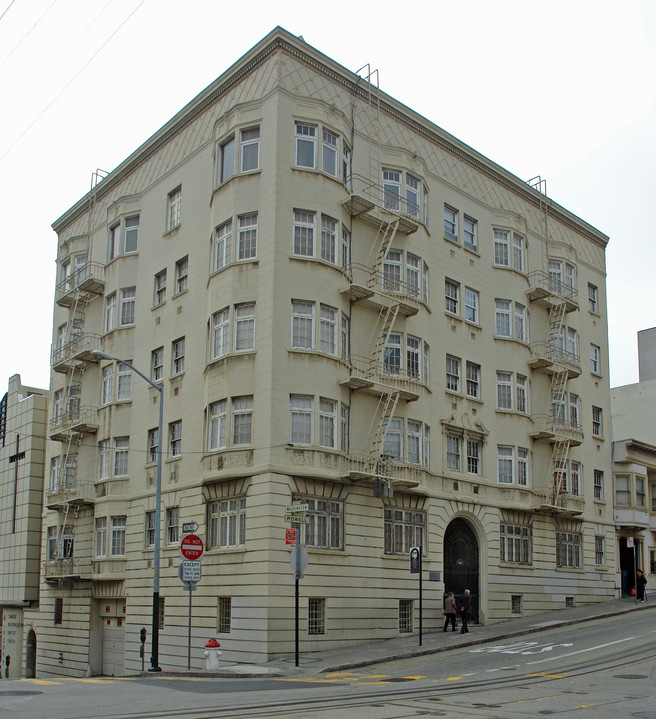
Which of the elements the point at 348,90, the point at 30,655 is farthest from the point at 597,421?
the point at 30,655

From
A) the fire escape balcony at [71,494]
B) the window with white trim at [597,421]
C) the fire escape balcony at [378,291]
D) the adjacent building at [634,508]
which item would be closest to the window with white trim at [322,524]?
the fire escape balcony at [378,291]

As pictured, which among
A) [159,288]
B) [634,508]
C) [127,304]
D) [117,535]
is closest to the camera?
[117,535]

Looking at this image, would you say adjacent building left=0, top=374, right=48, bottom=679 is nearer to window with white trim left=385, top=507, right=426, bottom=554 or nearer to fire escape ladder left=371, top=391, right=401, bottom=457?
window with white trim left=385, top=507, right=426, bottom=554

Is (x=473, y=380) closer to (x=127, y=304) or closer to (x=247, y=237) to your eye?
(x=247, y=237)

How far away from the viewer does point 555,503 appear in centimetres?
3909

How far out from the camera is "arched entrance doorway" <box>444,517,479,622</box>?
114 feet

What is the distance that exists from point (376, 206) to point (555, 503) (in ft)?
54.7

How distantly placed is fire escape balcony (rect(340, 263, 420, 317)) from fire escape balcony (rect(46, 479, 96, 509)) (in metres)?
16.0

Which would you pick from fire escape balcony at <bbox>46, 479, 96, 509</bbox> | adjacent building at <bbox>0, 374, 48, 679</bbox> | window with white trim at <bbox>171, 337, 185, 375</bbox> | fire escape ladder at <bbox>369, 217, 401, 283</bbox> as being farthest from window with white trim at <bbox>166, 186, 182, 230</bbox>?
adjacent building at <bbox>0, 374, 48, 679</bbox>

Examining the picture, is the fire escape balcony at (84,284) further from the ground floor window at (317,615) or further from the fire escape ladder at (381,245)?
the ground floor window at (317,615)

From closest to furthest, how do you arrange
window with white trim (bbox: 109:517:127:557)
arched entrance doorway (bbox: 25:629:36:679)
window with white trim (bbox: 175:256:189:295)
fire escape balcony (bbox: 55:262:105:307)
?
window with white trim (bbox: 175:256:189:295) < window with white trim (bbox: 109:517:127:557) < fire escape balcony (bbox: 55:262:105:307) < arched entrance doorway (bbox: 25:629:36:679)

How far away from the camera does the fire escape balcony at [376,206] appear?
1259 inches

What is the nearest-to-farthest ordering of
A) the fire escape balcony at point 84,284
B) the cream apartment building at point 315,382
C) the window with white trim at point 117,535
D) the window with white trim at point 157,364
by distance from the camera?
the cream apartment building at point 315,382 → the window with white trim at point 157,364 → the window with white trim at point 117,535 → the fire escape balcony at point 84,284

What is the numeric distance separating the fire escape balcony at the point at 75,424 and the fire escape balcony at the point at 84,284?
5.60m
